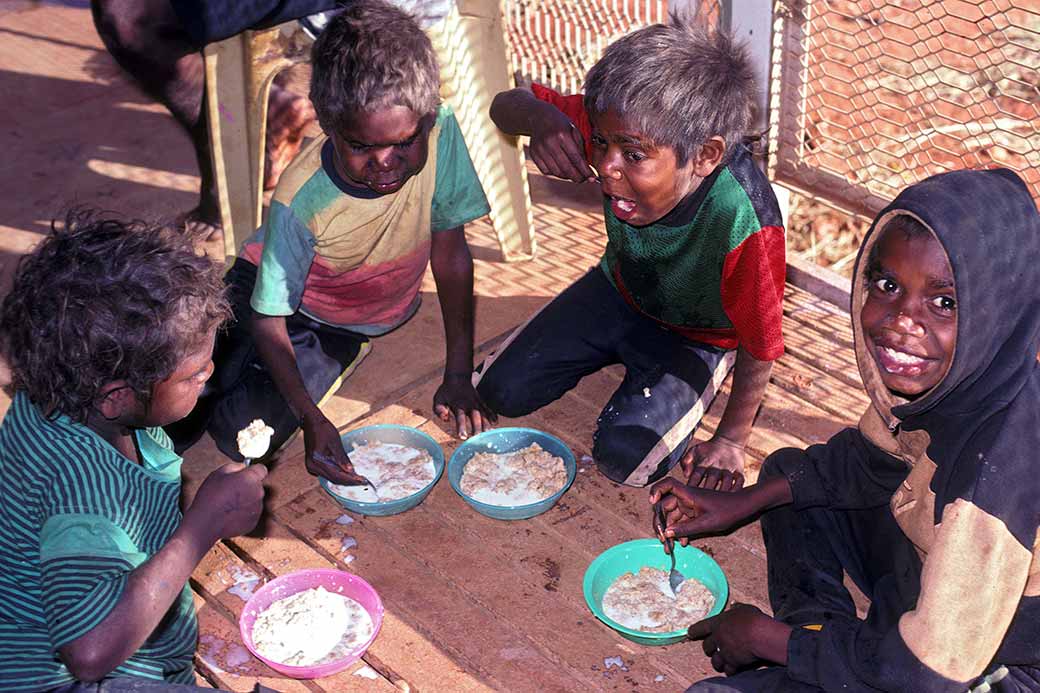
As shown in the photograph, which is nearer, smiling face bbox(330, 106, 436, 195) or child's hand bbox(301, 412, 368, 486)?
smiling face bbox(330, 106, 436, 195)

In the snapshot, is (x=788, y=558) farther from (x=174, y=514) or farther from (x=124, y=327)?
(x=124, y=327)

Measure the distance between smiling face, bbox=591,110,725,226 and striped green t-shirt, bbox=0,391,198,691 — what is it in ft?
3.84

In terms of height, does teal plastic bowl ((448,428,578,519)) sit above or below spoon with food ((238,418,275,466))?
below

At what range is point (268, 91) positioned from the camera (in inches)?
137

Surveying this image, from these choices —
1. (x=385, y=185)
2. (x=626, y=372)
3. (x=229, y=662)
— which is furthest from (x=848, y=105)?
(x=229, y=662)

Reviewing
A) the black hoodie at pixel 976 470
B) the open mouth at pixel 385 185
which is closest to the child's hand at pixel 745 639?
the black hoodie at pixel 976 470

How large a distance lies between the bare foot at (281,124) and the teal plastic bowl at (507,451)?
158 centimetres

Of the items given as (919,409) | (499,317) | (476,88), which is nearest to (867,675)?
(919,409)

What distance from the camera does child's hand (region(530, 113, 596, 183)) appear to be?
276cm

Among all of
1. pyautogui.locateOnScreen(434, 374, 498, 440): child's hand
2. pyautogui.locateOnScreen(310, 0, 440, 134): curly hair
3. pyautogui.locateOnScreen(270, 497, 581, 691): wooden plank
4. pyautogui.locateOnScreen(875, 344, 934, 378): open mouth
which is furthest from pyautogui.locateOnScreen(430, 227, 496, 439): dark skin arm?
pyautogui.locateOnScreen(875, 344, 934, 378): open mouth

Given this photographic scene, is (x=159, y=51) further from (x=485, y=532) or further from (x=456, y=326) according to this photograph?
(x=485, y=532)

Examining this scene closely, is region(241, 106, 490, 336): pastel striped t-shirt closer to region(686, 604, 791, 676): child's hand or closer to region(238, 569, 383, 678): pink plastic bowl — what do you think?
region(238, 569, 383, 678): pink plastic bowl

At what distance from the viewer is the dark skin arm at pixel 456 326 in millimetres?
3066

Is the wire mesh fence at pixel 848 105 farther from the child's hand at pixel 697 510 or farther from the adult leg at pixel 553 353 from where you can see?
the child's hand at pixel 697 510
